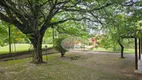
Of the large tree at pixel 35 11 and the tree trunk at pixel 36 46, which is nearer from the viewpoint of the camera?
the large tree at pixel 35 11

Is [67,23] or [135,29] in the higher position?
[67,23]

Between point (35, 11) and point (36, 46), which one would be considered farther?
point (36, 46)

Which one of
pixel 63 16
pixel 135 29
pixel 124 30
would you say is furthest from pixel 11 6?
pixel 135 29

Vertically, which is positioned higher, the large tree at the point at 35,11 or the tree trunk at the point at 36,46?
the large tree at the point at 35,11

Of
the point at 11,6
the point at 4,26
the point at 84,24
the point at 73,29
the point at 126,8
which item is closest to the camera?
the point at 11,6

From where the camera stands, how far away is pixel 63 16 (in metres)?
11.1

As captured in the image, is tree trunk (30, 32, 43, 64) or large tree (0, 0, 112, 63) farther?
tree trunk (30, 32, 43, 64)

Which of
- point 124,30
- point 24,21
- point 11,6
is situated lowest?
point 124,30

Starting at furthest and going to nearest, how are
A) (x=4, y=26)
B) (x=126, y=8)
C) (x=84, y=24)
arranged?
(x=84, y=24) < (x=4, y=26) < (x=126, y=8)

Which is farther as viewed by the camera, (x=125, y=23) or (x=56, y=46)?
(x=56, y=46)

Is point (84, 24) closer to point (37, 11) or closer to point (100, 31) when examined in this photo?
point (100, 31)

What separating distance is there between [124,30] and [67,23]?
5.08 meters

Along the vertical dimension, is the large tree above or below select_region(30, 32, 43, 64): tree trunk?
above

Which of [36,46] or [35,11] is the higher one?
[35,11]
